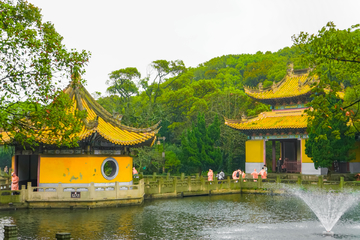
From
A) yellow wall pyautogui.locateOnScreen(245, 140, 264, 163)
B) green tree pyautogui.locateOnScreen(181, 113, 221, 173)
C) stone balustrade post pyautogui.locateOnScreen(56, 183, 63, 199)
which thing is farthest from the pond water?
green tree pyautogui.locateOnScreen(181, 113, 221, 173)

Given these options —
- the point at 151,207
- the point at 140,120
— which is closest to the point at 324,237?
the point at 151,207

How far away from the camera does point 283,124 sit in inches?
1345

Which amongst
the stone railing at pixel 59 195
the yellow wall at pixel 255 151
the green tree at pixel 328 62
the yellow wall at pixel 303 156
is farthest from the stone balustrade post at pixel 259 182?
the green tree at pixel 328 62

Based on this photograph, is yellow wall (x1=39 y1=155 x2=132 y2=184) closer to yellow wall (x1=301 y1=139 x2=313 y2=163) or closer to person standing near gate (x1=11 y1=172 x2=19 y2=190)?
person standing near gate (x1=11 y1=172 x2=19 y2=190)

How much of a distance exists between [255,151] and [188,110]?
1701 centimetres

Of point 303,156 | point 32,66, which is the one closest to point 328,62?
point 32,66

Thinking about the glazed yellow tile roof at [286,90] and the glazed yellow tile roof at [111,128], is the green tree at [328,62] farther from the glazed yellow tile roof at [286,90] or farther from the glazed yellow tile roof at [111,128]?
the glazed yellow tile roof at [286,90]

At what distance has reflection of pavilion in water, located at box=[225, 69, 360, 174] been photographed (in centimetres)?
3378

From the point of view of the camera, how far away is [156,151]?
4103 centimetres

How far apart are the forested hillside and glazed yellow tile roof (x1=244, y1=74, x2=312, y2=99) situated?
235cm

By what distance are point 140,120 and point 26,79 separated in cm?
3139

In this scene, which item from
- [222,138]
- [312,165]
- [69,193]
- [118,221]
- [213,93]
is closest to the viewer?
[118,221]

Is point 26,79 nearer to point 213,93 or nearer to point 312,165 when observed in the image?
point 312,165

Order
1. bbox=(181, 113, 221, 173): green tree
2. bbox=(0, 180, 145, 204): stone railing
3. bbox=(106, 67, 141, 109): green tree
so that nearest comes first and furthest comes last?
bbox=(0, 180, 145, 204): stone railing < bbox=(181, 113, 221, 173): green tree < bbox=(106, 67, 141, 109): green tree
